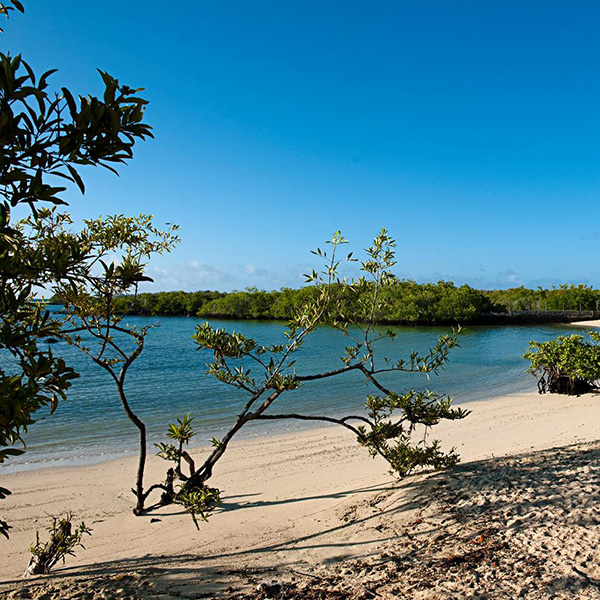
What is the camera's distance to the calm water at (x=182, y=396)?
11047 mm

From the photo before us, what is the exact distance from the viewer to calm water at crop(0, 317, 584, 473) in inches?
435

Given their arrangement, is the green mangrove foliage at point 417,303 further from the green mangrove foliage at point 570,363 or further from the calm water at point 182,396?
the green mangrove foliage at point 570,363

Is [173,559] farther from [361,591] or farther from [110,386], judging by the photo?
[110,386]

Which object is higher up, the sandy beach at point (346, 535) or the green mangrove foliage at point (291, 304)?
the green mangrove foliage at point (291, 304)

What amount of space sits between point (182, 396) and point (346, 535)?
42.3 feet

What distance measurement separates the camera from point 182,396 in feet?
54.2

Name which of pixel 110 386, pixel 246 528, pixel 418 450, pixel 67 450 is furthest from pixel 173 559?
pixel 110 386

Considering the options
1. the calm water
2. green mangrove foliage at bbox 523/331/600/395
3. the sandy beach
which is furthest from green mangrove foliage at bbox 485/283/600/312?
the sandy beach

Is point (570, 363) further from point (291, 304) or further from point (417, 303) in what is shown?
point (291, 304)

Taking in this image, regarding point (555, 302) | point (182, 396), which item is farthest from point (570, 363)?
point (555, 302)

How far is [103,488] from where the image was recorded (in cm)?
778

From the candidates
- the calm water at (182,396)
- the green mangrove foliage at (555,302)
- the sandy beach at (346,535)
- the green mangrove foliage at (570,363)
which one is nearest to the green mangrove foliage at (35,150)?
the sandy beach at (346,535)

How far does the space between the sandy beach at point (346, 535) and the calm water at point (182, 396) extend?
3.21 meters

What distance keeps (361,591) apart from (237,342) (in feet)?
9.06
